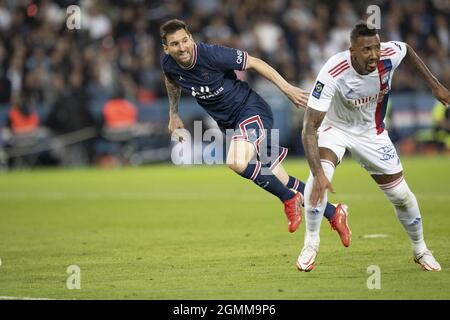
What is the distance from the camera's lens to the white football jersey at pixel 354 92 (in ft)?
26.9

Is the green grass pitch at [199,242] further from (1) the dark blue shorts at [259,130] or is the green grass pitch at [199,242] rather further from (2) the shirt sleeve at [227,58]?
(2) the shirt sleeve at [227,58]

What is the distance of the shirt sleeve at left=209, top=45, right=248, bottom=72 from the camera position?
9602 mm

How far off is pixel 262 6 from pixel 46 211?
1262cm

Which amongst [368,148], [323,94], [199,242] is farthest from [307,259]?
[199,242]

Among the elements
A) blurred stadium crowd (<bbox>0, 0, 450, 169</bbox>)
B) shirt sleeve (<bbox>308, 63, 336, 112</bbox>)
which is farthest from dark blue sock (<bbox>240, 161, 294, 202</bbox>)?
blurred stadium crowd (<bbox>0, 0, 450, 169</bbox>)

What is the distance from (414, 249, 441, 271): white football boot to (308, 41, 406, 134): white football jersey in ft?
3.70

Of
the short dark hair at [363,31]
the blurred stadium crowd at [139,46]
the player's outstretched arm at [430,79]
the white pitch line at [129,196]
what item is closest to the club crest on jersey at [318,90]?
the short dark hair at [363,31]

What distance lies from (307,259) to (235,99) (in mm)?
2095

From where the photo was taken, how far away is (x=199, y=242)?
1089cm

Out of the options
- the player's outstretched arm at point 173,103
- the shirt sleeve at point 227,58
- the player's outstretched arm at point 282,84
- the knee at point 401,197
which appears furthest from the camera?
the player's outstretched arm at point 173,103

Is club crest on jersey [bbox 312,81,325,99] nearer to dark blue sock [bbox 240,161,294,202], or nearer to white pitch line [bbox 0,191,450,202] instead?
dark blue sock [bbox 240,161,294,202]

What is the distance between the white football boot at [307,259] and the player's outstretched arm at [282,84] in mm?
1261

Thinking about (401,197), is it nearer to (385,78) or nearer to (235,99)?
(385,78)

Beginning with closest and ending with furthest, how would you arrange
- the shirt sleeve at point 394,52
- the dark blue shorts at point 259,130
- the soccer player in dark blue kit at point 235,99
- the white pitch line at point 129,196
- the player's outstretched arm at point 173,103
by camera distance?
the shirt sleeve at point 394,52 → the soccer player in dark blue kit at point 235,99 → the dark blue shorts at point 259,130 → the player's outstretched arm at point 173,103 → the white pitch line at point 129,196
